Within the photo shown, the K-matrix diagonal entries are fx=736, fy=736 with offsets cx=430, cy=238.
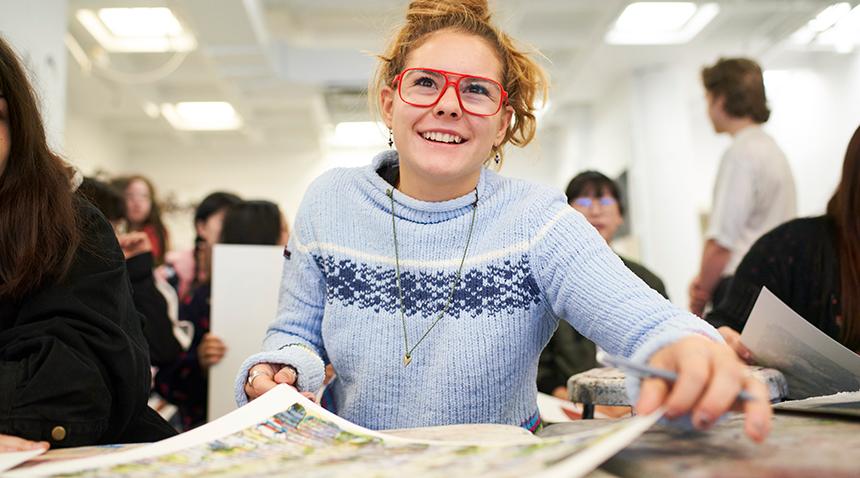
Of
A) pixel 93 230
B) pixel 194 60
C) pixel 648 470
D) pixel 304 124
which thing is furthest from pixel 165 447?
pixel 304 124

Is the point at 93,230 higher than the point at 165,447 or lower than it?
higher

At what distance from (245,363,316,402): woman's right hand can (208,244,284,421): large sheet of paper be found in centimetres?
114

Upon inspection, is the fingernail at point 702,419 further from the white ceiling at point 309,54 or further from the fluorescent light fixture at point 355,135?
the fluorescent light fixture at point 355,135

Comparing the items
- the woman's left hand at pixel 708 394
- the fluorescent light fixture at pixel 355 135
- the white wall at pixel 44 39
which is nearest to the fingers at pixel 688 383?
the woman's left hand at pixel 708 394

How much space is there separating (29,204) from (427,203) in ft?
1.84

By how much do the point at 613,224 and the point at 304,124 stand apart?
6591 mm

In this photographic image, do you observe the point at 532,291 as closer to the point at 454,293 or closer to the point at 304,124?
the point at 454,293

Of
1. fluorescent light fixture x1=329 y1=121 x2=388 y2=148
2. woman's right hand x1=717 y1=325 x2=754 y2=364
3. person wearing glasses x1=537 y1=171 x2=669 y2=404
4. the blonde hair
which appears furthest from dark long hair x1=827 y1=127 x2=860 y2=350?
fluorescent light fixture x1=329 y1=121 x2=388 y2=148

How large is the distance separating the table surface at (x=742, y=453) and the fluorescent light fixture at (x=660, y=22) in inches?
199

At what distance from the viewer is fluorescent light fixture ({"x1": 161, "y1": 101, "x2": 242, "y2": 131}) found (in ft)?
25.7

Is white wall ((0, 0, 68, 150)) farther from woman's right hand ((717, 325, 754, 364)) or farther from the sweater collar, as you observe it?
woman's right hand ((717, 325, 754, 364))

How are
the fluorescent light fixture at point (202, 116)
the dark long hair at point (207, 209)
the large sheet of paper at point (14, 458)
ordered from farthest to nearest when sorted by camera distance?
the fluorescent light fixture at point (202, 116) → the dark long hair at point (207, 209) → the large sheet of paper at point (14, 458)

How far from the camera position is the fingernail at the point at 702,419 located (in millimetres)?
581

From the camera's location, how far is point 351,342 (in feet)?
3.52
